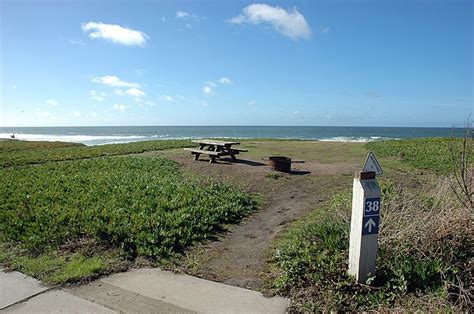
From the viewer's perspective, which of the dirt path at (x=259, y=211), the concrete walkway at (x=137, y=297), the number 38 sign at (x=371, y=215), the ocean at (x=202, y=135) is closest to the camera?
the concrete walkway at (x=137, y=297)

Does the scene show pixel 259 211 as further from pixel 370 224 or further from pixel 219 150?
pixel 219 150

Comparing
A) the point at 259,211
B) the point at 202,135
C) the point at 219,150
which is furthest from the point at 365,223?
the point at 202,135

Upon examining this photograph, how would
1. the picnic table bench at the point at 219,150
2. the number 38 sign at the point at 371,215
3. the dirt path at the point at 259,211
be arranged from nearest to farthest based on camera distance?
the number 38 sign at the point at 371,215 < the dirt path at the point at 259,211 < the picnic table bench at the point at 219,150

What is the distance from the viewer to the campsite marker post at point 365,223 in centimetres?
344

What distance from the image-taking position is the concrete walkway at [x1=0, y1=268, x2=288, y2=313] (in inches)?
127

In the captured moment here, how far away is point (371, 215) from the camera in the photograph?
3459 mm

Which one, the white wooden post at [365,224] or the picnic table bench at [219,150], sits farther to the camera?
the picnic table bench at [219,150]

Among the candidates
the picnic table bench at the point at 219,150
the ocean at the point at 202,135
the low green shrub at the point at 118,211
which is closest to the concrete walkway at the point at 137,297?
the low green shrub at the point at 118,211

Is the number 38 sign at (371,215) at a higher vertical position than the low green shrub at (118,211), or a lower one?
higher

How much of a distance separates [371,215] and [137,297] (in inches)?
95.9

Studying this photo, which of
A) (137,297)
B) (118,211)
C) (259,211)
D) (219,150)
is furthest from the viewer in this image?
(219,150)

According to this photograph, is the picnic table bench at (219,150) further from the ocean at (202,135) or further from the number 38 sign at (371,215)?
the ocean at (202,135)

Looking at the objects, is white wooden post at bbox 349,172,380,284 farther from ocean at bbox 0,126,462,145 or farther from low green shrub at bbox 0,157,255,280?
ocean at bbox 0,126,462,145

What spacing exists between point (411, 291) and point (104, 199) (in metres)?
5.42
